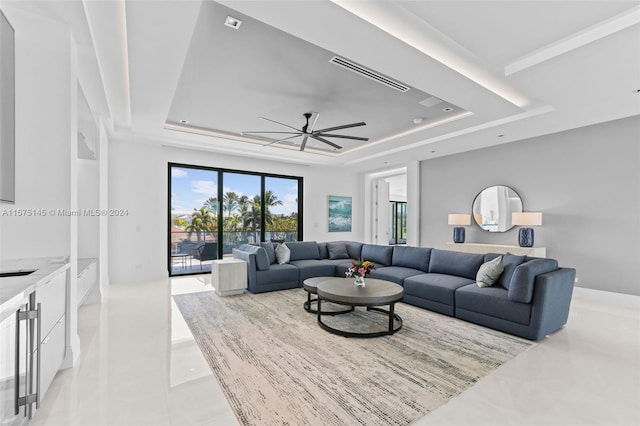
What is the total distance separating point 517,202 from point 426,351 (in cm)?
428

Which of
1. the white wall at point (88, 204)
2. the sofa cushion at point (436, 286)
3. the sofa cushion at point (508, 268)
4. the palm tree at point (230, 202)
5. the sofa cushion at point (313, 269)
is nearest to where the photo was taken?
the sofa cushion at point (508, 268)

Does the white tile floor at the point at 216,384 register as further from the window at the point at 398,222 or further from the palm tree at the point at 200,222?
the window at the point at 398,222

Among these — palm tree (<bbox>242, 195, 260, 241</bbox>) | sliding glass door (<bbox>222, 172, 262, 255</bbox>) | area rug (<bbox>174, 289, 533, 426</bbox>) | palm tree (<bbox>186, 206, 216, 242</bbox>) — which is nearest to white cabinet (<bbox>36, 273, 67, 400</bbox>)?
area rug (<bbox>174, 289, 533, 426</bbox>)

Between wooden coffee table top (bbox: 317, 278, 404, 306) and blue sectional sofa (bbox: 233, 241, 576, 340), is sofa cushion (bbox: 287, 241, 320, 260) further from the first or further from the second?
wooden coffee table top (bbox: 317, 278, 404, 306)

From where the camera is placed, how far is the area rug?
82.4 inches

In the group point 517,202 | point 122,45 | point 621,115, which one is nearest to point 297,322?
point 122,45

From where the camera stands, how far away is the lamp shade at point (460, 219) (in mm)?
6434

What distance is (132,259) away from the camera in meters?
6.15

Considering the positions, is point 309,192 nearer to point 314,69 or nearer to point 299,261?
point 299,261

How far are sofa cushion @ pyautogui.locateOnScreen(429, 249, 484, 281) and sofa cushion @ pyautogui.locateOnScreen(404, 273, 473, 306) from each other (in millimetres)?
111

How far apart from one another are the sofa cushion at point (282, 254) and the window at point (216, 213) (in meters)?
2.16

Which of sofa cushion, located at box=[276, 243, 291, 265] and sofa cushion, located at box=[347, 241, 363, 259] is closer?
sofa cushion, located at box=[276, 243, 291, 265]

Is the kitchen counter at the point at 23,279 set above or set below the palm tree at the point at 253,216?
below

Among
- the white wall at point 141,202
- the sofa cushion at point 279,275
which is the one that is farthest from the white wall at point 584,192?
the white wall at point 141,202
